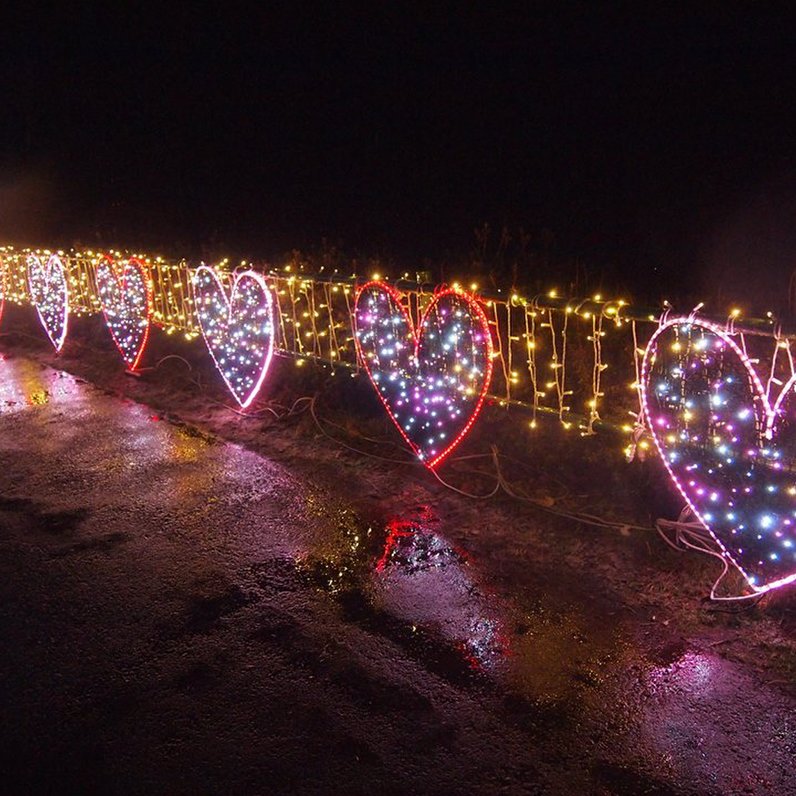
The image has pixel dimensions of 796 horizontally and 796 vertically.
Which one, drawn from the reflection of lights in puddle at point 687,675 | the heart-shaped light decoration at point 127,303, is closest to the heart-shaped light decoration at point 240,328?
the heart-shaped light decoration at point 127,303

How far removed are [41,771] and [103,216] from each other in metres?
21.6

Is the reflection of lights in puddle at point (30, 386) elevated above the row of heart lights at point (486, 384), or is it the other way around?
the row of heart lights at point (486, 384)

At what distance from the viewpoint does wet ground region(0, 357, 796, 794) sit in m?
2.81

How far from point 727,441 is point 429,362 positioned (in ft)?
7.48

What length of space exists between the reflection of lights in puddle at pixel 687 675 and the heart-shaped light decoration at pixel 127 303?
686 centimetres

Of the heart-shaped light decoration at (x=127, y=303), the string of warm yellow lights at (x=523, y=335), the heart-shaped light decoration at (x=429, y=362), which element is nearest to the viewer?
the string of warm yellow lights at (x=523, y=335)

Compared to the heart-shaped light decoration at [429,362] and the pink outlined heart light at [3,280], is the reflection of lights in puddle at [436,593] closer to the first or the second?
the heart-shaped light decoration at [429,362]

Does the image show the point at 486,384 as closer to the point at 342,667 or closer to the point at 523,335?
the point at 523,335

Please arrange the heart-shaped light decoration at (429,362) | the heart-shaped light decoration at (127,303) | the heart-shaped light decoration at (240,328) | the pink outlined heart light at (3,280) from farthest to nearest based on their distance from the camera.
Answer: the pink outlined heart light at (3,280) < the heart-shaped light decoration at (127,303) < the heart-shaped light decoration at (240,328) < the heart-shaped light decoration at (429,362)

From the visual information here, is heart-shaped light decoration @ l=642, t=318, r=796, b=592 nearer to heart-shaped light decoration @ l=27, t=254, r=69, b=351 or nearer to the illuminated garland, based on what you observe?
heart-shaped light decoration @ l=27, t=254, r=69, b=351

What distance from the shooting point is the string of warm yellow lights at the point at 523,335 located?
15.9 ft

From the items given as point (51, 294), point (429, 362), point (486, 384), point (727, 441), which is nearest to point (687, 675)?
point (727, 441)

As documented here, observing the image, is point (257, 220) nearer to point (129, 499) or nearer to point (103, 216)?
point (103, 216)

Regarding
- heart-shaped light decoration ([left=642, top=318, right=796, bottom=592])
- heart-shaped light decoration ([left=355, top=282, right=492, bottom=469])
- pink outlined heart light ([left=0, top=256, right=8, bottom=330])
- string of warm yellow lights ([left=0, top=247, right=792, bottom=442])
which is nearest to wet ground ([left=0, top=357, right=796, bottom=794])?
heart-shaped light decoration ([left=642, top=318, right=796, bottom=592])
